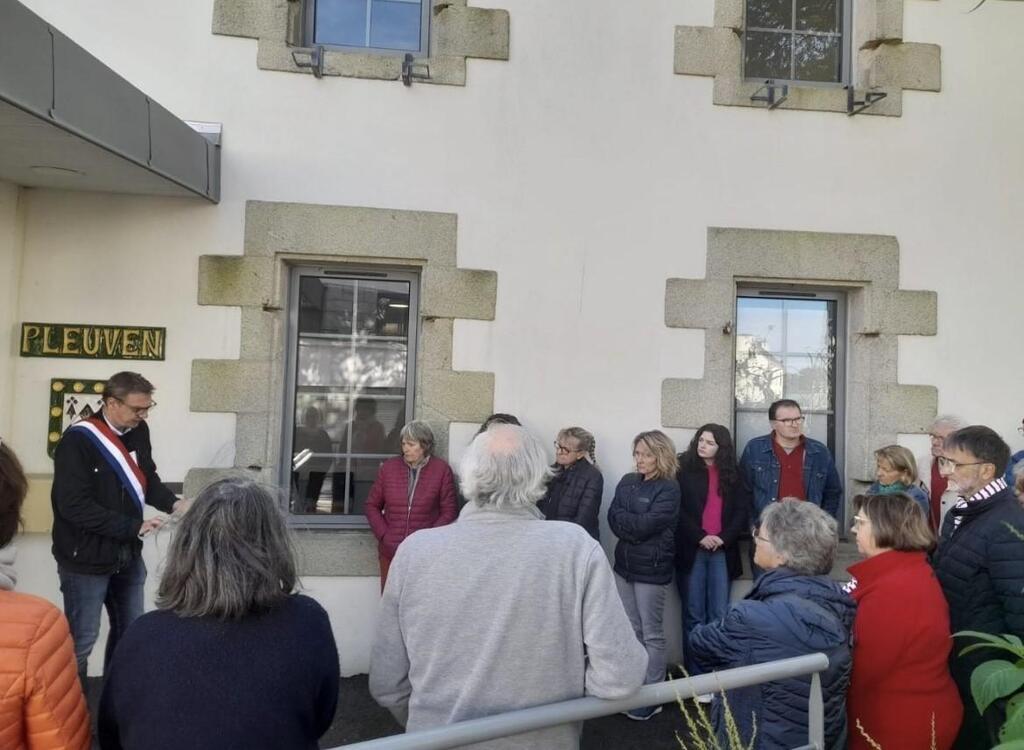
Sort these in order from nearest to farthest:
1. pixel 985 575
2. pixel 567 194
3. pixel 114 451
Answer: pixel 985 575
pixel 114 451
pixel 567 194

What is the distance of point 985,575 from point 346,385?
3369 mm

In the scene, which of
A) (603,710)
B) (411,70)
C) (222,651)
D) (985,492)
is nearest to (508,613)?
(603,710)

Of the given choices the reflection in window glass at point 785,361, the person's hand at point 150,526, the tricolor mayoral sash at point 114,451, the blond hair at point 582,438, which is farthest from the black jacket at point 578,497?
the tricolor mayoral sash at point 114,451

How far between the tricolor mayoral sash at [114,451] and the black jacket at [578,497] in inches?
78.1

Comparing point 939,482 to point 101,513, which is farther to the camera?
point 939,482

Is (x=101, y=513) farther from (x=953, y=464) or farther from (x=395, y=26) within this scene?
(x=953, y=464)

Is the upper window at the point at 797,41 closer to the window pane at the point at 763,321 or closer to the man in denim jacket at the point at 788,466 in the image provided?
the window pane at the point at 763,321

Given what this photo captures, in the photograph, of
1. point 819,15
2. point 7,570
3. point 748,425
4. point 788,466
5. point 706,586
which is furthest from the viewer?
point 819,15

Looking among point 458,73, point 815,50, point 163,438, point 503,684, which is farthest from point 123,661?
point 815,50

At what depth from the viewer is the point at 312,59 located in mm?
4508

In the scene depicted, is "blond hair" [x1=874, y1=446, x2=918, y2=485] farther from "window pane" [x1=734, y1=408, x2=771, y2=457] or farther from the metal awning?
the metal awning

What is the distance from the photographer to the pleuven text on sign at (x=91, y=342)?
436 centimetres

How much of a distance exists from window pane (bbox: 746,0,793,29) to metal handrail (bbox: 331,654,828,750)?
165 inches

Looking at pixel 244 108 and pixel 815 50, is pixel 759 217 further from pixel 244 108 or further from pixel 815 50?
pixel 244 108
